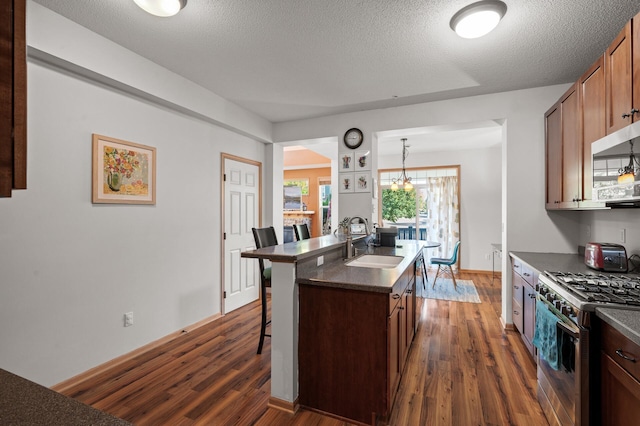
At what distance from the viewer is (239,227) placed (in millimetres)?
4137

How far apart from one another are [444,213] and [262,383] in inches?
213

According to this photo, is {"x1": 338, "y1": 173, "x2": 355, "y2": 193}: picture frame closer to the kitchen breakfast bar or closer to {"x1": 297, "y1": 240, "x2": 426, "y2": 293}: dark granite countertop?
{"x1": 297, "y1": 240, "x2": 426, "y2": 293}: dark granite countertop

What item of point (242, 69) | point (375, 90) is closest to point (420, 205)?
point (375, 90)

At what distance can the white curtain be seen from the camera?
254 inches

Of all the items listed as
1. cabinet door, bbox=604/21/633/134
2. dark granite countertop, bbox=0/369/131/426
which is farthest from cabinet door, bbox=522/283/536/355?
dark granite countertop, bbox=0/369/131/426

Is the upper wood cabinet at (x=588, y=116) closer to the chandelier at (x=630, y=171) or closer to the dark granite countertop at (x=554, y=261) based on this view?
the chandelier at (x=630, y=171)

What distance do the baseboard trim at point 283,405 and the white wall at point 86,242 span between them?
153 centimetres

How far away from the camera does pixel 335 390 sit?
1904 mm

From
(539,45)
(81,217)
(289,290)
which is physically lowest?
(289,290)

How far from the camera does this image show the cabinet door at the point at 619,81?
174 cm

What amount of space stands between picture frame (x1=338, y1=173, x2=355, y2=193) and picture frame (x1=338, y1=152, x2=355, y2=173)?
0.22ft

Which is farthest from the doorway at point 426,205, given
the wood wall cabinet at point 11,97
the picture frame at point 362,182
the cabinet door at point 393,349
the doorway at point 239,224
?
the wood wall cabinet at point 11,97

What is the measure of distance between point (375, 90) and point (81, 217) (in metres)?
2.98

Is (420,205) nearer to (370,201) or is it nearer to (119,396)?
(370,201)
